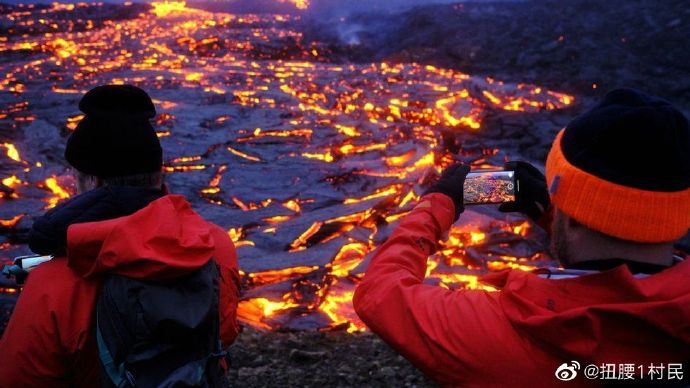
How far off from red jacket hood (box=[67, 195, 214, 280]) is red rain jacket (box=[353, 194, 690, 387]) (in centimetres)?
47

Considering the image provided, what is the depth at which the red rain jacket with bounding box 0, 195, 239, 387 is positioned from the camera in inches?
55.8

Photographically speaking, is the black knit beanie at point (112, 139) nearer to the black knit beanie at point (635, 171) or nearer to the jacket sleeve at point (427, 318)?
the jacket sleeve at point (427, 318)

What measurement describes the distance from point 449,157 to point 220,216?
3.37m

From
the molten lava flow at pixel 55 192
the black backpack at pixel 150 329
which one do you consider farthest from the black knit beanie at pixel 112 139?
the molten lava flow at pixel 55 192

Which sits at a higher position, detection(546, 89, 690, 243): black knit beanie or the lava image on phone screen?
detection(546, 89, 690, 243): black knit beanie

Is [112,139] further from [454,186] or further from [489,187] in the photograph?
[489,187]

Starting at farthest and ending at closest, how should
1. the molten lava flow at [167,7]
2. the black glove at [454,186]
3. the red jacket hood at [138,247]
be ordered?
the molten lava flow at [167,7] < the black glove at [454,186] < the red jacket hood at [138,247]

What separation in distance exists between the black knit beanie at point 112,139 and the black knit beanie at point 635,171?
1.26m

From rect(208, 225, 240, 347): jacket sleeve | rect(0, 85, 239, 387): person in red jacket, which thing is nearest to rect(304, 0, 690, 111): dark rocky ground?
rect(208, 225, 240, 347): jacket sleeve

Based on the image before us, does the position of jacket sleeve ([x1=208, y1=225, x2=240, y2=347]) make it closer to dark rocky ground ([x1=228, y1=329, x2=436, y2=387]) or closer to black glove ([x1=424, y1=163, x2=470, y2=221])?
black glove ([x1=424, y1=163, x2=470, y2=221])

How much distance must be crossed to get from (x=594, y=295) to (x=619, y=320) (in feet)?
0.26

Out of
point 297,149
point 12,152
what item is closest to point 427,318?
point 297,149

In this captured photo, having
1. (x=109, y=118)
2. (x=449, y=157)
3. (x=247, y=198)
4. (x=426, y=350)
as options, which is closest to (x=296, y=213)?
(x=247, y=198)

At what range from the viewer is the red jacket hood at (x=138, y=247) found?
4.61 feet
